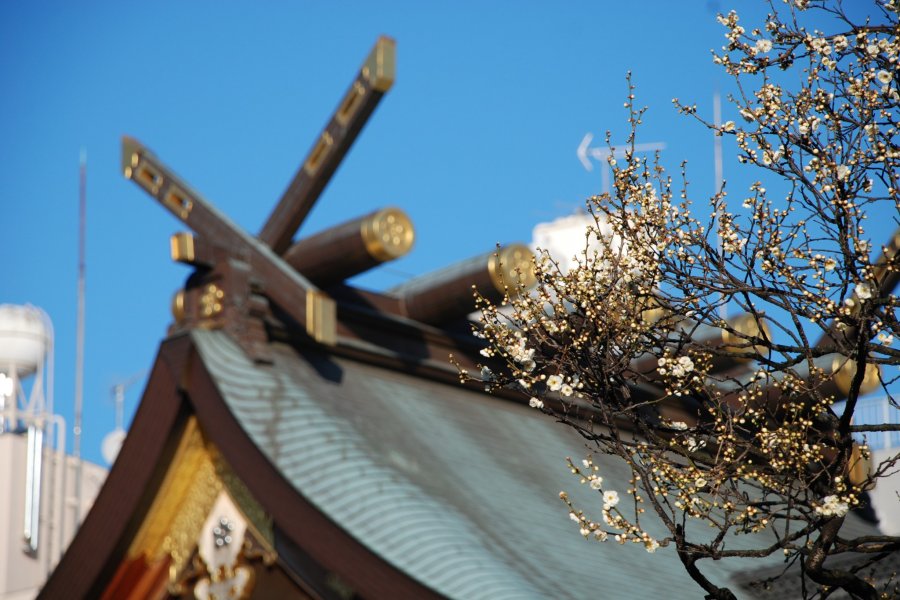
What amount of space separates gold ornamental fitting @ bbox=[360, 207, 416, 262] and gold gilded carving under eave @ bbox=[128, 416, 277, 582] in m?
Result: 1.96

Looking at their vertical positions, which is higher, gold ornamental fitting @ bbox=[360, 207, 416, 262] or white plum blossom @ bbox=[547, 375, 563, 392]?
gold ornamental fitting @ bbox=[360, 207, 416, 262]

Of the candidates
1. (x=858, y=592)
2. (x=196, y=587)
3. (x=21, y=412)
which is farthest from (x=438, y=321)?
(x=21, y=412)

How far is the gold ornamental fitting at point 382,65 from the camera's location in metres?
11.9

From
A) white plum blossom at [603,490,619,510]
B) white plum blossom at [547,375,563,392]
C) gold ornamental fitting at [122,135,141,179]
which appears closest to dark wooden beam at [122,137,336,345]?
gold ornamental fitting at [122,135,141,179]

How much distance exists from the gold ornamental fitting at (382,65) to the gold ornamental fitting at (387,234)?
997mm

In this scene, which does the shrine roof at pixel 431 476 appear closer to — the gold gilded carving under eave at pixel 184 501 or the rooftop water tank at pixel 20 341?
the gold gilded carving under eave at pixel 184 501

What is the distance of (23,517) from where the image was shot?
26562mm

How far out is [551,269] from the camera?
6770 mm

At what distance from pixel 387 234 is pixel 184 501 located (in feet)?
8.74

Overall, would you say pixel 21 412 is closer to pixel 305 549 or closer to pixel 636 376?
pixel 305 549

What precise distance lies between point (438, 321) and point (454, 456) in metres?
1.80

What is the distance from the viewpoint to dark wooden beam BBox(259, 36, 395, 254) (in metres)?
11.9

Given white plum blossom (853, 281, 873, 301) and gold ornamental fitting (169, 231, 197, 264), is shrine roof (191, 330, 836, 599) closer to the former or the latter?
gold ornamental fitting (169, 231, 197, 264)

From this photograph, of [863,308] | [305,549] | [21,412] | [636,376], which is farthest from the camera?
[21,412]
